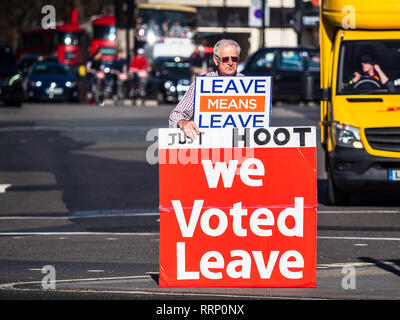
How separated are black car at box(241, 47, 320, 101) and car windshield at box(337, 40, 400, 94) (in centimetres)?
2100

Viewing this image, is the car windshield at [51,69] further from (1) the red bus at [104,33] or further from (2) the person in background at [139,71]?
(1) the red bus at [104,33]

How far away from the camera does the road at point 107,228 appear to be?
9.37 metres

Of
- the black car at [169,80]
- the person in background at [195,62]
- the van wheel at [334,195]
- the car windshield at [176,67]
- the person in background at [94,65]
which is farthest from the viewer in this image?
the car windshield at [176,67]

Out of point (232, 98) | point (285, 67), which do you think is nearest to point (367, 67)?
point (232, 98)

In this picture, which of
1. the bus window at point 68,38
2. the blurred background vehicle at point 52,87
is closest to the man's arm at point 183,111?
the blurred background vehicle at point 52,87

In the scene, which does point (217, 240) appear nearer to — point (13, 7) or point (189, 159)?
point (189, 159)

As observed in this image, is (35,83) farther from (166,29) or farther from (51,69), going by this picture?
(166,29)

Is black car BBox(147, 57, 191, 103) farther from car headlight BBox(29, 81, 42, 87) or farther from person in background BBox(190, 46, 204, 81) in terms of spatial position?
car headlight BBox(29, 81, 42, 87)

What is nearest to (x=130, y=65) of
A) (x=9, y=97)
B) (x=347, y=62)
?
(x=9, y=97)

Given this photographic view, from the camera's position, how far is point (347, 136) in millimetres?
15438

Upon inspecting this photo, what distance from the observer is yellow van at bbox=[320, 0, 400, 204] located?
1530 centimetres

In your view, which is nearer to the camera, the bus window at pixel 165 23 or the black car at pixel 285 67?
the black car at pixel 285 67

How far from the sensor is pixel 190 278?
9055mm
